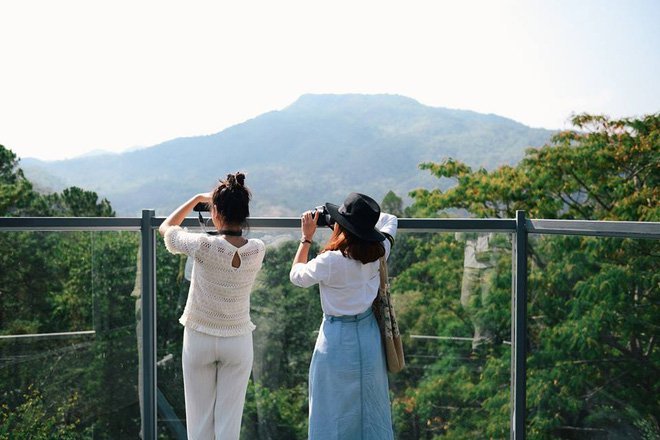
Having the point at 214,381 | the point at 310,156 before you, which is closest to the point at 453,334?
the point at 214,381

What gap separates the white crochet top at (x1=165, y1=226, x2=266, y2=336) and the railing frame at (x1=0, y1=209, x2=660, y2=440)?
1.87 feet

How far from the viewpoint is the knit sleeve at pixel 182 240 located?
10.3 ft

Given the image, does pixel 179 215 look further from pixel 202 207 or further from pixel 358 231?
pixel 358 231

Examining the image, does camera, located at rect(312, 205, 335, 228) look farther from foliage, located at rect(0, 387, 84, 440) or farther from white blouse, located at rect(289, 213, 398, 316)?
foliage, located at rect(0, 387, 84, 440)

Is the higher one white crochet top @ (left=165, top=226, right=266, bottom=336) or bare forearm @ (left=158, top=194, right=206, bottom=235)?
bare forearm @ (left=158, top=194, right=206, bottom=235)

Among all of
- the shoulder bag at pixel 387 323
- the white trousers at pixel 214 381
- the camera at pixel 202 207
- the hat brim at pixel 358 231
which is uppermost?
the camera at pixel 202 207

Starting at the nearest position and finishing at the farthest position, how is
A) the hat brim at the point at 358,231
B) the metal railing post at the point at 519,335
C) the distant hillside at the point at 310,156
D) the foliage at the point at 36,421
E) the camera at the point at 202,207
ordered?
the hat brim at the point at 358,231 → the camera at the point at 202,207 → the metal railing post at the point at 519,335 → the foliage at the point at 36,421 → the distant hillside at the point at 310,156

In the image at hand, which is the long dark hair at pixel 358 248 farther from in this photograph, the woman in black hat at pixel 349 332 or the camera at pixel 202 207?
the camera at pixel 202 207

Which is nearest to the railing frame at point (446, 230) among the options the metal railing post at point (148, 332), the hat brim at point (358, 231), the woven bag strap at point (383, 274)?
the metal railing post at point (148, 332)

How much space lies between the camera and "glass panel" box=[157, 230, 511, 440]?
3.69 meters

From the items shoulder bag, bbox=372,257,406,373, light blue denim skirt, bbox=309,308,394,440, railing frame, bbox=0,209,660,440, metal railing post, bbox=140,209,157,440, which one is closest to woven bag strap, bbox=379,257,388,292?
shoulder bag, bbox=372,257,406,373

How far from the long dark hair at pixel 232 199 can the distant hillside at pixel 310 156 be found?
3525 cm

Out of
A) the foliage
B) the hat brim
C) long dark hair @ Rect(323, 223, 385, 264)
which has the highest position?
the hat brim

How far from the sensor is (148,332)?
A: 394cm
